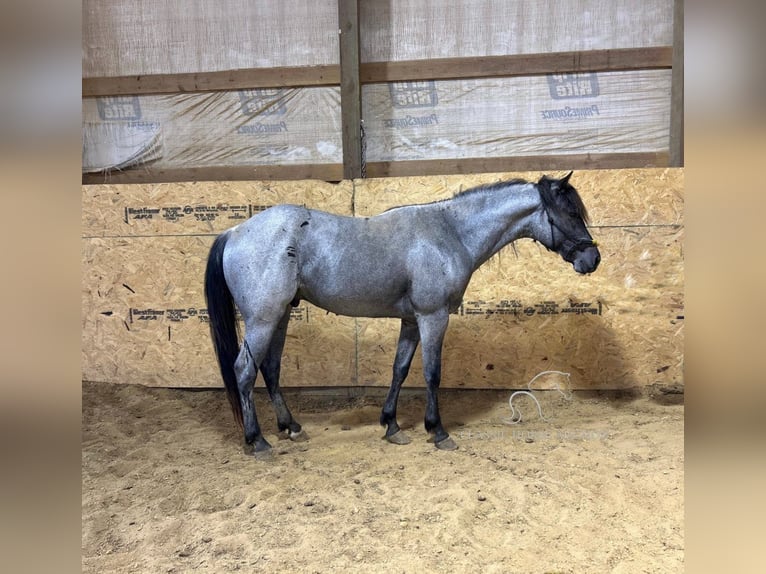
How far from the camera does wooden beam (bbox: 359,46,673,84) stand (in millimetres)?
3959

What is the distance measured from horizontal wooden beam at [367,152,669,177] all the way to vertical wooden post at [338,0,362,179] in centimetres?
20

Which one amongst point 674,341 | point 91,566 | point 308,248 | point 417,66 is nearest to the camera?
point 91,566

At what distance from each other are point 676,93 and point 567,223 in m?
1.86

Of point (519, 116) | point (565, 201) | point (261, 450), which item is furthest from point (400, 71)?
point (261, 450)

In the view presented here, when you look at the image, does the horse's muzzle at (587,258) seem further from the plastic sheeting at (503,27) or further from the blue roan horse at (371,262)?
the plastic sheeting at (503,27)

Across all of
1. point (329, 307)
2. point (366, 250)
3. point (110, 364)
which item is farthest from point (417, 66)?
point (110, 364)

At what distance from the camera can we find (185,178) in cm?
432

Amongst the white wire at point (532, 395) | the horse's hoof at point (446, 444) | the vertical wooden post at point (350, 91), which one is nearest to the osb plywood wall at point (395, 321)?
the white wire at point (532, 395)

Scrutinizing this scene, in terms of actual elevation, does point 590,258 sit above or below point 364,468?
above

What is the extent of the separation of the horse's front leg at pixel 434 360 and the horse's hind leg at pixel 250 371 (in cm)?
92

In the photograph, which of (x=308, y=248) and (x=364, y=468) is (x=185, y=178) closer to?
(x=308, y=248)
